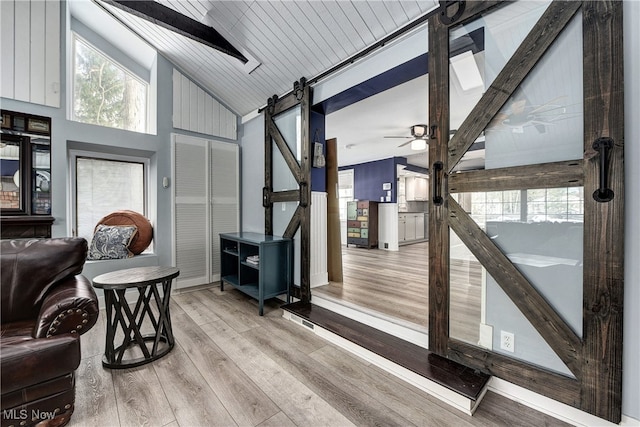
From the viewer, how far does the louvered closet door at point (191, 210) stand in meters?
3.65

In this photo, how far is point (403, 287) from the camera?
3.46 meters

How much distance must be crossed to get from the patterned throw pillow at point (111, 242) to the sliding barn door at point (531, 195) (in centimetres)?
357

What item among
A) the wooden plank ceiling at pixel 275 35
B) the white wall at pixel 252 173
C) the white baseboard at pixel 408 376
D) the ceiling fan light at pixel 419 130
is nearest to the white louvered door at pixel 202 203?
the white wall at pixel 252 173

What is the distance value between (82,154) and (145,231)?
47.7 inches

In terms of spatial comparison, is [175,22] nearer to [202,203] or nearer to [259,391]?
[202,203]

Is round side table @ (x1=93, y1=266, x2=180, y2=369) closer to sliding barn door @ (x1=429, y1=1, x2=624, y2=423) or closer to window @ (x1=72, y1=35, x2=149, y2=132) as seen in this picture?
sliding barn door @ (x1=429, y1=1, x2=624, y2=423)

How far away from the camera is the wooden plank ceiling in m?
2.16

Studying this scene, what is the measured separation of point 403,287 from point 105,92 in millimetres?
4658

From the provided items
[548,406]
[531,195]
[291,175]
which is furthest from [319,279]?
[531,195]

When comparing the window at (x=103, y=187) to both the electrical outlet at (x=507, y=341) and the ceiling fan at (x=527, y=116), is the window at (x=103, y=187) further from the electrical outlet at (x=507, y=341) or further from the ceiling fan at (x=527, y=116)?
the electrical outlet at (x=507, y=341)

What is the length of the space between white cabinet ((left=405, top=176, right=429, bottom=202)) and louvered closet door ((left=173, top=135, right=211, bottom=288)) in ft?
19.7

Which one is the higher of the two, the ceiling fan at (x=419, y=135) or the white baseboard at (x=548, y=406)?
the ceiling fan at (x=419, y=135)

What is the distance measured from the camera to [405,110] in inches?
155
